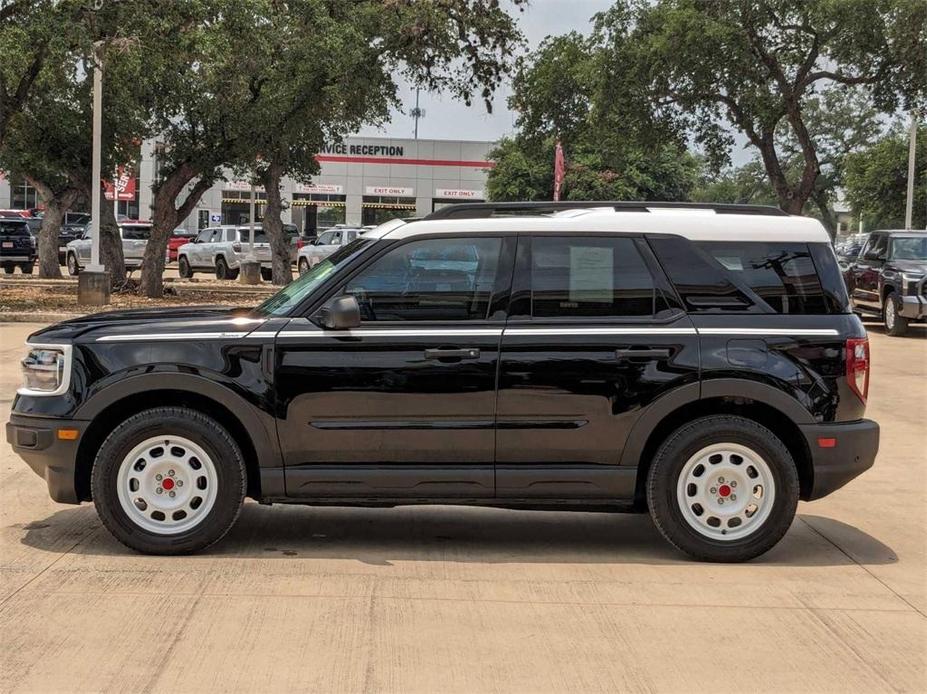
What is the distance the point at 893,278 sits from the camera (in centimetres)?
2067

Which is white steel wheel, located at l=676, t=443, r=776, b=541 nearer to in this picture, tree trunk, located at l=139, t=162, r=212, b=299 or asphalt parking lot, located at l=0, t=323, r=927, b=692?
asphalt parking lot, located at l=0, t=323, r=927, b=692

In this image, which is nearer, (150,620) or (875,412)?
(150,620)

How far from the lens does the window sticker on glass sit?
6.04 metres

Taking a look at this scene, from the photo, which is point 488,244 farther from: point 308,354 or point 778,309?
point 778,309

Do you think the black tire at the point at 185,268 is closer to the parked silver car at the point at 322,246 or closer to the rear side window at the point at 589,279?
the parked silver car at the point at 322,246

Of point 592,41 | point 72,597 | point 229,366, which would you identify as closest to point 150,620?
point 72,597

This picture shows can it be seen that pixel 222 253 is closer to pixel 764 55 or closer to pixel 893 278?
pixel 764 55

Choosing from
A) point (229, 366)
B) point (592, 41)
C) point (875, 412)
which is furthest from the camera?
point (592, 41)

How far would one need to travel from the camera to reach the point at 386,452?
5.87 metres

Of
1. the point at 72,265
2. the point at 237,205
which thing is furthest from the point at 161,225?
the point at 237,205

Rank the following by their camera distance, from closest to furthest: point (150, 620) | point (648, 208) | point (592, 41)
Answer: point (150, 620)
point (648, 208)
point (592, 41)

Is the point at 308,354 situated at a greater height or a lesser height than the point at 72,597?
greater

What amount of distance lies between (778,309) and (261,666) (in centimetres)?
328

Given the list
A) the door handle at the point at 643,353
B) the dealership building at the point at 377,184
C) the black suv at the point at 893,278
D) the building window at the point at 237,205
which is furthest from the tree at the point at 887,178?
the door handle at the point at 643,353
